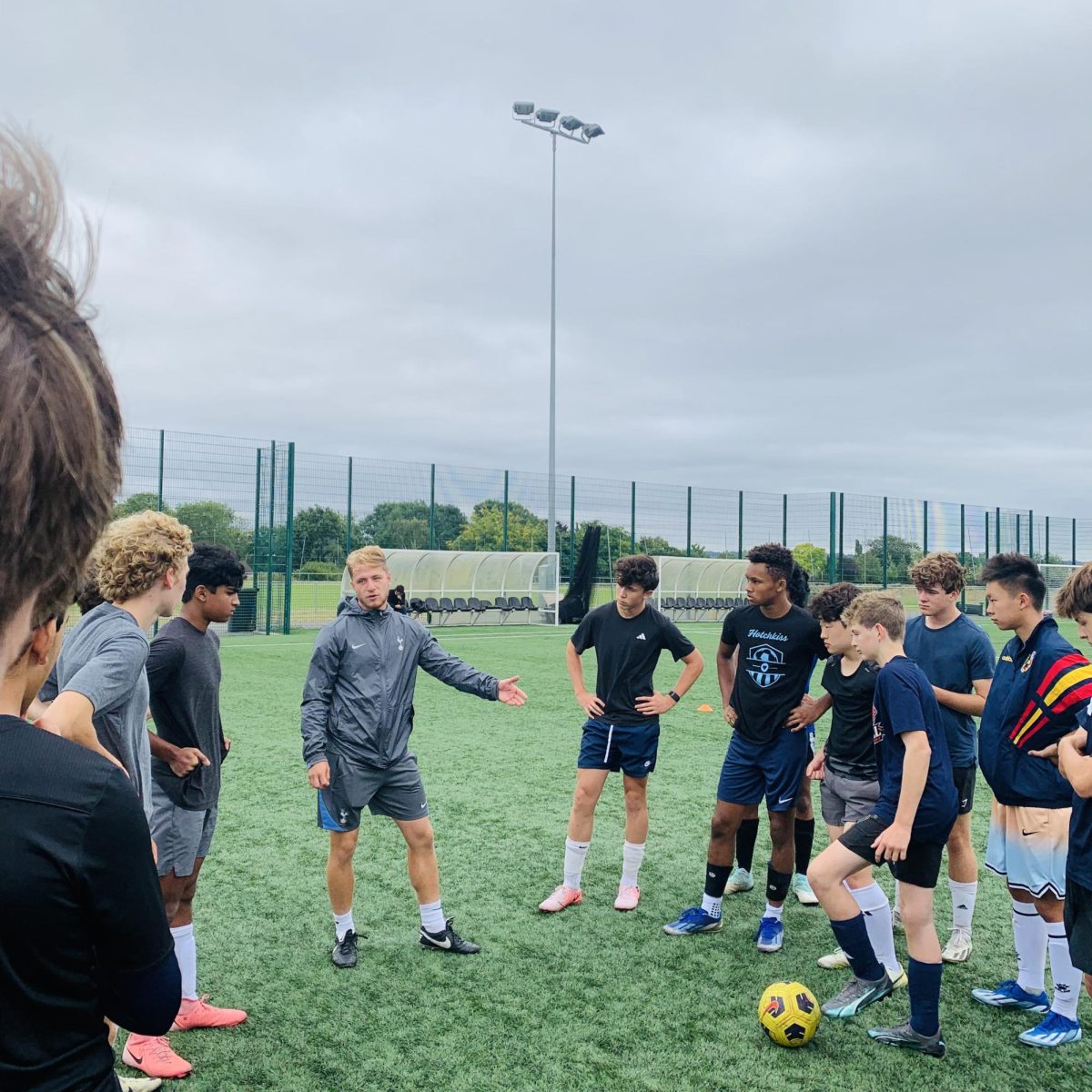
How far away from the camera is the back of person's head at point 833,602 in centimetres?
467

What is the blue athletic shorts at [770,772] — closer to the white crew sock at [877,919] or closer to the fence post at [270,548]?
the white crew sock at [877,919]

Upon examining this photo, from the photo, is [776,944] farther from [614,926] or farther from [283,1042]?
[283,1042]

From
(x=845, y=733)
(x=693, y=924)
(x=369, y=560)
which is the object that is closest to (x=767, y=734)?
(x=845, y=733)

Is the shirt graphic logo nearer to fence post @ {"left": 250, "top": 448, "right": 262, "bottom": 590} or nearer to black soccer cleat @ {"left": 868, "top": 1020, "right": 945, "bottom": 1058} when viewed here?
black soccer cleat @ {"left": 868, "top": 1020, "right": 945, "bottom": 1058}

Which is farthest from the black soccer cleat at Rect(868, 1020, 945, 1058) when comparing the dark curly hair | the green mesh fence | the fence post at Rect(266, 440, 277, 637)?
the fence post at Rect(266, 440, 277, 637)

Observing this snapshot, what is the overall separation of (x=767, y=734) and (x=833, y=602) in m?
0.79

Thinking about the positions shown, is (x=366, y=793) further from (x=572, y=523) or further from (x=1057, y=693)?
(x=572, y=523)

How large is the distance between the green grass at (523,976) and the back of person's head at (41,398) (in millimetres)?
3064

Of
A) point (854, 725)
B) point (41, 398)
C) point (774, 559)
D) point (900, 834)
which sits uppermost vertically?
point (41, 398)

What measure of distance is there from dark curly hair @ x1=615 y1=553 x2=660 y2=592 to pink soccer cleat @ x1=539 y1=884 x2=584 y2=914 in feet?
5.78

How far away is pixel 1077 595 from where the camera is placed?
10.6 ft

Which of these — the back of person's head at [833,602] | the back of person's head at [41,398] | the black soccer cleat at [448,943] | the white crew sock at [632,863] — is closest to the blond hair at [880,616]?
the back of person's head at [833,602]

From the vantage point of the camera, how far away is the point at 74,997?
114 centimetres

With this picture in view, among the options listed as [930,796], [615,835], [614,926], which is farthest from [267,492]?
[930,796]
